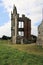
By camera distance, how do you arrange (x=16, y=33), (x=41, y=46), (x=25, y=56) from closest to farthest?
(x=25, y=56), (x=41, y=46), (x=16, y=33)

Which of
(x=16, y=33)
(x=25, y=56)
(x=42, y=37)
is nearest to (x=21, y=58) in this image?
(x=25, y=56)

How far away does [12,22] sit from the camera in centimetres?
4950

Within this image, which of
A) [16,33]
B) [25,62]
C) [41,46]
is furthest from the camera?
[16,33]

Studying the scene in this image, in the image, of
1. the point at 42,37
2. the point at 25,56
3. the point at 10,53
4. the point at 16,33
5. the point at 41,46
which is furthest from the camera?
the point at 16,33

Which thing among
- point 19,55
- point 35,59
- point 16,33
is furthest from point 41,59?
point 16,33

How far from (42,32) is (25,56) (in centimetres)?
1320

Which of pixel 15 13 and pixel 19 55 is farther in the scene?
pixel 15 13

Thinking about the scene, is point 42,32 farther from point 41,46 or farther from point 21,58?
point 21,58

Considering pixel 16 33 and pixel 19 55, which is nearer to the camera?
pixel 19 55

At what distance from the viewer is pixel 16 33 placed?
47531mm

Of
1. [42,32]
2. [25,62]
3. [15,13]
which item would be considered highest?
[15,13]

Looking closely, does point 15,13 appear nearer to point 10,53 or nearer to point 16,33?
point 16,33

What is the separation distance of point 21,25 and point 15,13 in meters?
2.92

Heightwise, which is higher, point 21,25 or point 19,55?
point 21,25
